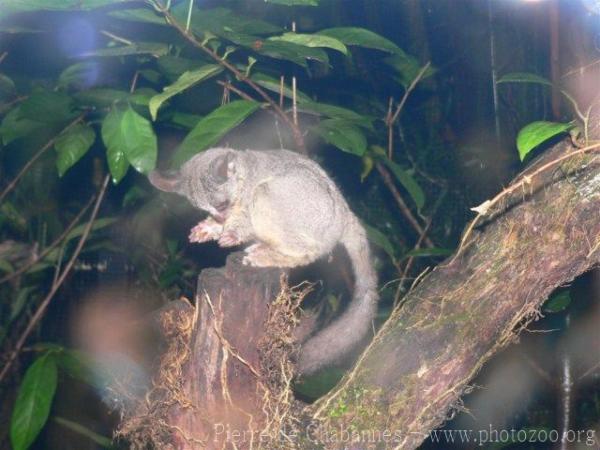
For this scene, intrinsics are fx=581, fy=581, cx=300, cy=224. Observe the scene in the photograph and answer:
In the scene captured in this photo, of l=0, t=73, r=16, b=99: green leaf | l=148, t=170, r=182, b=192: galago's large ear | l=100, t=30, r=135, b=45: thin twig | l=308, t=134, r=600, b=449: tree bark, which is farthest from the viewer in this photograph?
l=0, t=73, r=16, b=99: green leaf

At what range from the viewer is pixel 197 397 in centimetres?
276

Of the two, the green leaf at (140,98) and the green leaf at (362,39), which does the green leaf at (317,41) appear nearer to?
the green leaf at (362,39)

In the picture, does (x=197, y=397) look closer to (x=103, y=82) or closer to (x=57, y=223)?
(x=103, y=82)

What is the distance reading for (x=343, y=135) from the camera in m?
3.84

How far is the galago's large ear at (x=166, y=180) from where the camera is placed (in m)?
3.99

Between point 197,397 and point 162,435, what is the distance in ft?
0.94

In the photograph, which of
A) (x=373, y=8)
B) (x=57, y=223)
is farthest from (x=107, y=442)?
(x=373, y=8)

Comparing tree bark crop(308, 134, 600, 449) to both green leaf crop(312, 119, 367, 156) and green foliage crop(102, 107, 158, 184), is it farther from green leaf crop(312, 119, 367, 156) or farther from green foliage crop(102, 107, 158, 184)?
green foliage crop(102, 107, 158, 184)

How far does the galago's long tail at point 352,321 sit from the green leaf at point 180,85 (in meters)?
1.52

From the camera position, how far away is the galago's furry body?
3.88m

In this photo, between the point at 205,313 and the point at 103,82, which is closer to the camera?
the point at 205,313

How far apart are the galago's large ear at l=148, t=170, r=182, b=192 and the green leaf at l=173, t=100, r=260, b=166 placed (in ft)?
1.90

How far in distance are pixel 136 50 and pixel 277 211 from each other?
137cm

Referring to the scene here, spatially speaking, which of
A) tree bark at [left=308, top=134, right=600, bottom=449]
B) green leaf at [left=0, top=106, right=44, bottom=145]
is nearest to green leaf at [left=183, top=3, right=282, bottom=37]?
green leaf at [left=0, top=106, right=44, bottom=145]
